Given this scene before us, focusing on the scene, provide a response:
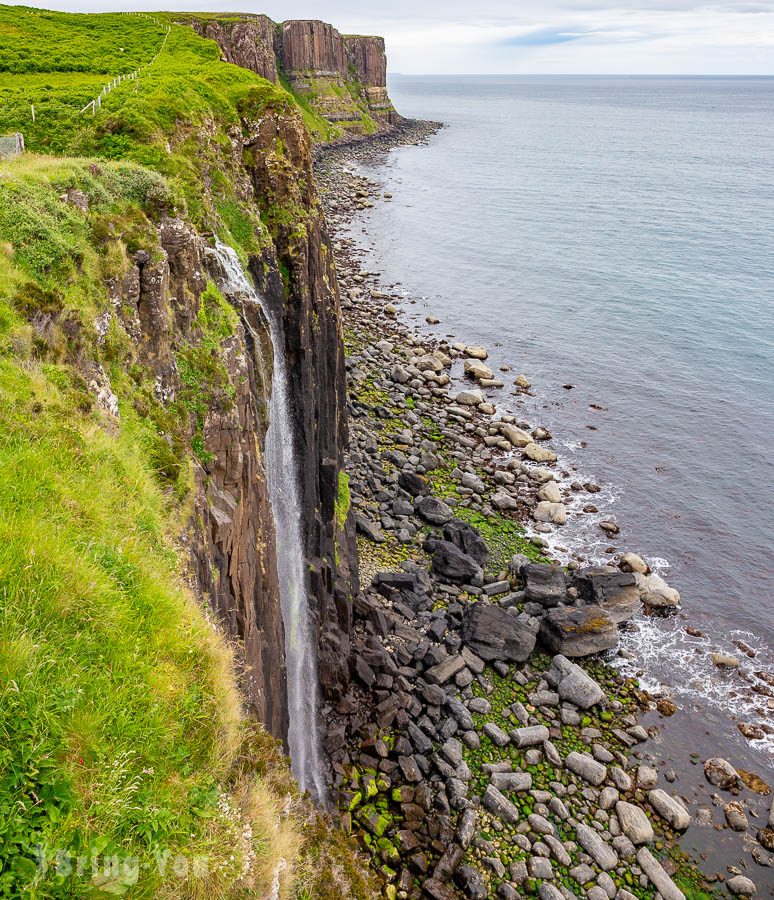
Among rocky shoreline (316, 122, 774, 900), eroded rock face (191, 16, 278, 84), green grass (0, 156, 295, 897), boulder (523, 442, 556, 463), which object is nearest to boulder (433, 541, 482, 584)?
rocky shoreline (316, 122, 774, 900)

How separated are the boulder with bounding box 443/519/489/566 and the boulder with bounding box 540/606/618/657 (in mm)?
5244

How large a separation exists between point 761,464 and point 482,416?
1999 centimetres

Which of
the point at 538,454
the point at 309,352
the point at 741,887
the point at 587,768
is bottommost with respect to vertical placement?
the point at 741,887

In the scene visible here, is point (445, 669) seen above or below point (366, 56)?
below

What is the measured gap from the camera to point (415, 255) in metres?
86.1

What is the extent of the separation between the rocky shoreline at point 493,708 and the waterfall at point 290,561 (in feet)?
4.03

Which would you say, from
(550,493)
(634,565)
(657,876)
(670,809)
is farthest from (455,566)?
(657,876)

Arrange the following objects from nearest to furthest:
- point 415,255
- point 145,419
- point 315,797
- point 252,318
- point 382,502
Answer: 1. point 145,419
2. point 315,797
3. point 252,318
4. point 382,502
5. point 415,255

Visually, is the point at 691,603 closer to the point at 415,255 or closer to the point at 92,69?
the point at 92,69

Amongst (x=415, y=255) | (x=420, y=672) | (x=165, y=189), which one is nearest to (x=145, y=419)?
(x=165, y=189)

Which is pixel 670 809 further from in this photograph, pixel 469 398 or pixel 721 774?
pixel 469 398

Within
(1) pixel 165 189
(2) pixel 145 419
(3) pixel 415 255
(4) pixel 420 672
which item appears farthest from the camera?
(3) pixel 415 255

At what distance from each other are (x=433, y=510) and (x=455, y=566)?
15.9 feet

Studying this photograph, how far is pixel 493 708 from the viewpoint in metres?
26.0
